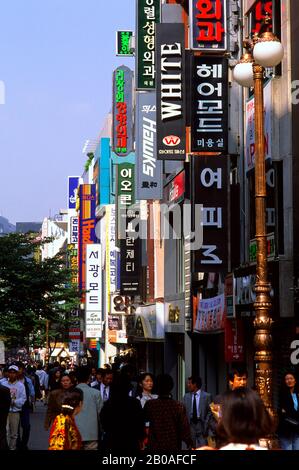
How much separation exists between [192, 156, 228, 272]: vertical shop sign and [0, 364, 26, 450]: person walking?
5935 millimetres

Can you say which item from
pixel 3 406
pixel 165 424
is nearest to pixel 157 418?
pixel 165 424

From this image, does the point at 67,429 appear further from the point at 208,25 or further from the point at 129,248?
the point at 129,248

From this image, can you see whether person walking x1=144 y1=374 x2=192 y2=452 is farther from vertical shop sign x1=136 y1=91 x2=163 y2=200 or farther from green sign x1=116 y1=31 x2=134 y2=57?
green sign x1=116 y1=31 x2=134 y2=57

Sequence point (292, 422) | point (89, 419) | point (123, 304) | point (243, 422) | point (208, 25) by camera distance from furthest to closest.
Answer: point (123, 304)
point (208, 25)
point (292, 422)
point (89, 419)
point (243, 422)

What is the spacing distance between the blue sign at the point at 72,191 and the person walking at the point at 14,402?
100205 mm

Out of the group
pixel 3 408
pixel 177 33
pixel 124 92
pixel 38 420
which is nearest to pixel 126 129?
pixel 124 92

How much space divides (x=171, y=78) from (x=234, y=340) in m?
6.59

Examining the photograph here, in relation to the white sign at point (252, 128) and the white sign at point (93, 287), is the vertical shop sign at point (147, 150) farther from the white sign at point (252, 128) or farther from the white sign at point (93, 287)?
the white sign at point (93, 287)

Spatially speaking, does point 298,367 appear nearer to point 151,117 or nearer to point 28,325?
point 151,117

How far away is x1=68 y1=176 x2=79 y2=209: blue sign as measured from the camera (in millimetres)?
123250

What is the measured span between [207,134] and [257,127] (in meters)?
10.8

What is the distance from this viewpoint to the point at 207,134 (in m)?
25.6

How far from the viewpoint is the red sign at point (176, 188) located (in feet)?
103

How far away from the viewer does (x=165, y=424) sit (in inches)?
515
